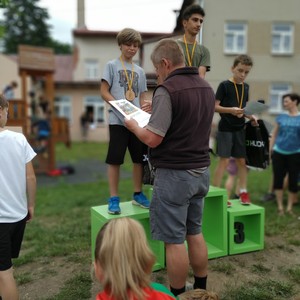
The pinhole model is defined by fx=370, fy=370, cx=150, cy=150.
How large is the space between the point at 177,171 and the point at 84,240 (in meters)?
2.43

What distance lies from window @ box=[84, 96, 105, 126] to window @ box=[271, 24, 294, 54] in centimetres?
1093

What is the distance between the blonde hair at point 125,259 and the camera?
161 centimetres

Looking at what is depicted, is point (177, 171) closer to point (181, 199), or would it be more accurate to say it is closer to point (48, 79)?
point (181, 199)

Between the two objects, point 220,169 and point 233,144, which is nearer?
point 233,144

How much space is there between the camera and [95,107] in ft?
78.4

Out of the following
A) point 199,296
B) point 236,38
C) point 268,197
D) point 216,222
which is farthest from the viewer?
point 236,38

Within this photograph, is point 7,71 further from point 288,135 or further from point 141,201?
point 141,201

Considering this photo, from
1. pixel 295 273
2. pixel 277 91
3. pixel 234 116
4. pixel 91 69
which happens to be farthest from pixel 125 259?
pixel 91 69

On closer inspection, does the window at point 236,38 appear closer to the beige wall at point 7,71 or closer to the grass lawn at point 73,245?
the grass lawn at point 73,245

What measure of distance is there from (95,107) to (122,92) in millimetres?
20842

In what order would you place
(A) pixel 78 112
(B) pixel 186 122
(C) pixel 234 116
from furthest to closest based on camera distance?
1. (A) pixel 78 112
2. (C) pixel 234 116
3. (B) pixel 186 122

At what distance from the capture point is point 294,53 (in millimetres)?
19531

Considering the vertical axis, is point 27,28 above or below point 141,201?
above

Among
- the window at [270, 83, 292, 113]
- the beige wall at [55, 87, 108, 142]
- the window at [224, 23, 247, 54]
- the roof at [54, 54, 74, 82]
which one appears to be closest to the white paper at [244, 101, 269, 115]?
the window at [224, 23, 247, 54]
